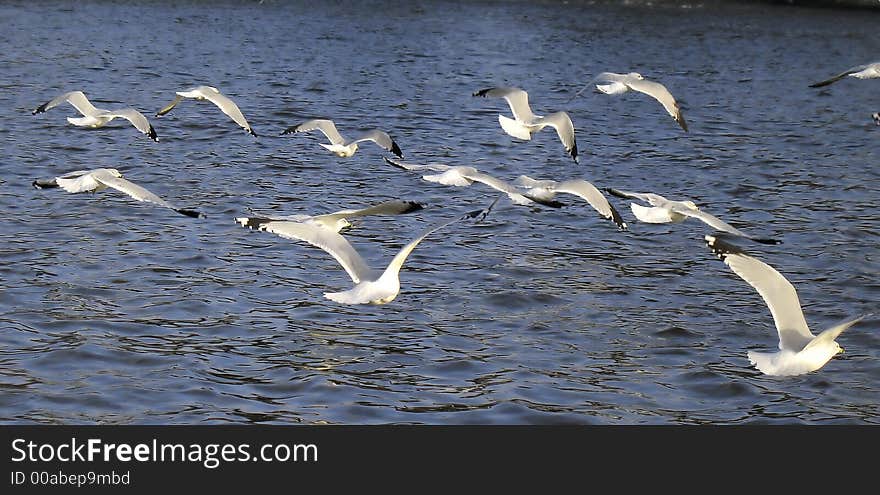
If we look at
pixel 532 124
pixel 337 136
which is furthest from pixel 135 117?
pixel 532 124

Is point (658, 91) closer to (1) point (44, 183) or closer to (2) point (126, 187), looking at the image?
→ (2) point (126, 187)

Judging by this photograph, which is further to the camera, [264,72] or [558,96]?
[264,72]

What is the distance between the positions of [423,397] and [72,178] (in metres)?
5.84

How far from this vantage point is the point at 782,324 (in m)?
10.4

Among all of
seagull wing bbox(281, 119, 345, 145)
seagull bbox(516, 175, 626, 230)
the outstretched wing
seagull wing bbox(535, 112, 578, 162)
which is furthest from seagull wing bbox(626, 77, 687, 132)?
seagull wing bbox(281, 119, 345, 145)

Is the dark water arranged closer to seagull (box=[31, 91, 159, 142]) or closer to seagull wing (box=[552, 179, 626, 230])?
seagull wing (box=[552, 179, 626, 230])

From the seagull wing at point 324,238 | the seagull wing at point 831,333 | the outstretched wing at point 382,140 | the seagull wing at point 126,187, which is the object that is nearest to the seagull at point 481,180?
the outstretched wing at point 382,140

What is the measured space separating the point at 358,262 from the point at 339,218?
71cm

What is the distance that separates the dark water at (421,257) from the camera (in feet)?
34.6

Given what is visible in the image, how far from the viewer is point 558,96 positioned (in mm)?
26203

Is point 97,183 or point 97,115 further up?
point 97,115

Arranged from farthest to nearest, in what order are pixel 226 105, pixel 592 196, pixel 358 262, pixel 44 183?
pixel 226 105 < pixel 592 196 < pixel 44 183 < pixel 358 262
